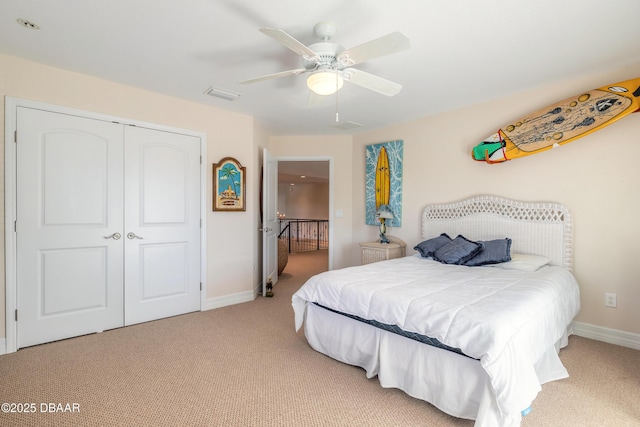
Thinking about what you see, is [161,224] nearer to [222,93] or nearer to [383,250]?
[222,93]

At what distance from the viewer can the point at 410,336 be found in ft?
6.63

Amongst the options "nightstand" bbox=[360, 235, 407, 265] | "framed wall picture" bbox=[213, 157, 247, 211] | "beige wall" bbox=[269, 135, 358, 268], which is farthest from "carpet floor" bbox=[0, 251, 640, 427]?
"beige wall" bbox=[269, 135, 358, 268]

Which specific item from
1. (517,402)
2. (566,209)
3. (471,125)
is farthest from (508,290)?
(471,125)

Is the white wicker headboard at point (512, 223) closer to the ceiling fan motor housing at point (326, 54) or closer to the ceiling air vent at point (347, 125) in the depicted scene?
the ceiling air vent at point (347, 125)

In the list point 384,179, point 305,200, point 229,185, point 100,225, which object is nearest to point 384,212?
point 384,179

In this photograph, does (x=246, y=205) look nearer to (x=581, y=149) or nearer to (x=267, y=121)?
(x=267, y=121)

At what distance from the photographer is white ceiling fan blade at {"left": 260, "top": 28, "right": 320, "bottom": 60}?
1703 mm

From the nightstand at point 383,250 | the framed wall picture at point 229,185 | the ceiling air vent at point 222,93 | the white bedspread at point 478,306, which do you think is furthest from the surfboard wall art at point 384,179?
the ceiling air vent at point 222,93

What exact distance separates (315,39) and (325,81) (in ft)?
1.32

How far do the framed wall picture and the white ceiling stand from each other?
37.7 inches

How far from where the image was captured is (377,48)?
1.87m

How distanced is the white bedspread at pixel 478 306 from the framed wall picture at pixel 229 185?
1794mm

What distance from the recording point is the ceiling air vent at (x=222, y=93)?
3305mm

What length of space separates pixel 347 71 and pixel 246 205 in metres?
2.47
